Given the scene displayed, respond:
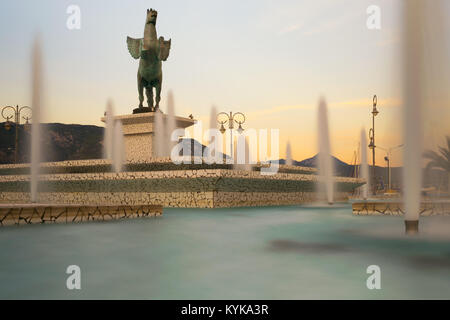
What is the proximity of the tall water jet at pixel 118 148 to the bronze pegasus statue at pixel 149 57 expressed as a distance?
108cm

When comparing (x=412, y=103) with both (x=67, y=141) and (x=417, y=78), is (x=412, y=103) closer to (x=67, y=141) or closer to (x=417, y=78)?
(x=417, y=78)

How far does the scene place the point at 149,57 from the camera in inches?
769

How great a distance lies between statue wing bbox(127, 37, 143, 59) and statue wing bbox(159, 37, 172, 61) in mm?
857

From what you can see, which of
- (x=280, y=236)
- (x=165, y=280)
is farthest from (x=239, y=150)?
(x=165, y=280)

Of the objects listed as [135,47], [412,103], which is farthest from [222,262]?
[135,47]

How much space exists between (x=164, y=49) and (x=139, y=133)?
3.81 m

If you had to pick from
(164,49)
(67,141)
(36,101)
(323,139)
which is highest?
(67,141)

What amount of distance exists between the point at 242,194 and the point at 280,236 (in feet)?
27.5

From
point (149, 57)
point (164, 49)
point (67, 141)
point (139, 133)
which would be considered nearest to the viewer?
point (149, 57)

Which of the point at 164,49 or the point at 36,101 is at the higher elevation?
the point at 164,49

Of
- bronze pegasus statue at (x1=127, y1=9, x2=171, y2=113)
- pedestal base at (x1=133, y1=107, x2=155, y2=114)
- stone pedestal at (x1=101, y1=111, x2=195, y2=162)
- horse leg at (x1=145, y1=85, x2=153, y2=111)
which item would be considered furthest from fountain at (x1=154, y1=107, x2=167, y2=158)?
horse leg at (x1=145, y1=85, x2=153, y2=111)

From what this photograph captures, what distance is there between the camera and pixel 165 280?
12.7 feet

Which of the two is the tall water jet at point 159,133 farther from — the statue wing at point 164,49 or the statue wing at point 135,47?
the statue wing at point 135,47
